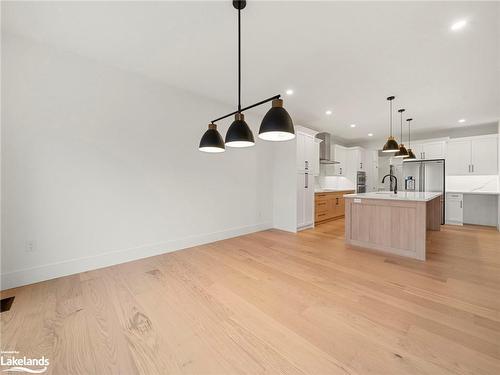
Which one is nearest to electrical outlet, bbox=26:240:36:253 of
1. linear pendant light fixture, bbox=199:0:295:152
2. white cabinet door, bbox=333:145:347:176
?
linear pendant light fixture, bbox=199:0:295:152

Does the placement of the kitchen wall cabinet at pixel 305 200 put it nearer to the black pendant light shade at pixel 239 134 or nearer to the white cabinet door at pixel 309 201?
the white cabinet door at pixel 309 201

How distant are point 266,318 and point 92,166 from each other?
2825 millimetres

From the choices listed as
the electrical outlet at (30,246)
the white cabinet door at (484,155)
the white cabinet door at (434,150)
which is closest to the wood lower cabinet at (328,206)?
the white cabinet door at (434,150)

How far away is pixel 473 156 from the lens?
5465 millimetres

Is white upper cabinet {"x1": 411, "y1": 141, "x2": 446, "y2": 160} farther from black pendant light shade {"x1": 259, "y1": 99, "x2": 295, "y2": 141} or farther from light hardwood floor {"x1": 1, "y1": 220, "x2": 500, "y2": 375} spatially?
black pendant light shade {"x1": 259, "y1": 99, "x2": 295, "y2": 141}

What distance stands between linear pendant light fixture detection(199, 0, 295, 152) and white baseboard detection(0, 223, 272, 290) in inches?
77.7

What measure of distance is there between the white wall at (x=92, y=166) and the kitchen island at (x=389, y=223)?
2681 millimetres

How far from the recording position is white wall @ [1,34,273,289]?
231 centimetres

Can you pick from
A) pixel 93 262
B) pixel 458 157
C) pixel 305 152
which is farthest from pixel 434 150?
pixel 93 262

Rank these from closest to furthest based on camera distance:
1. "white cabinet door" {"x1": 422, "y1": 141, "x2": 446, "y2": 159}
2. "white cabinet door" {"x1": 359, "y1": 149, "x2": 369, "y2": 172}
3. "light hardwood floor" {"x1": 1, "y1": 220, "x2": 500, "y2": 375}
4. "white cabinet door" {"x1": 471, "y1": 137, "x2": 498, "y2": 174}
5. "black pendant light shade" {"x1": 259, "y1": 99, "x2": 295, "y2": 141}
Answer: "light hardwood floor" {"x1": 1, "y1": 220, "x2": 500, "y2": 375} < "black pendant light shade" {"x1": 259, "y1": 99, "x2": 295, "y2": 141} < "white cabinet door" {"x1": 471, "y1": 137, "x2": 498, "y2": 174} < "white cabinet door" {"x1": 422, "y1": 141, "x2": 446, "y2": 159} < "white cabinet door" {"x1": 359, "y1": 149, "x2": 369, "y2": 172}

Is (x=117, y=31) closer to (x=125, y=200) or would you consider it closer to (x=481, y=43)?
(x=125, y=200)

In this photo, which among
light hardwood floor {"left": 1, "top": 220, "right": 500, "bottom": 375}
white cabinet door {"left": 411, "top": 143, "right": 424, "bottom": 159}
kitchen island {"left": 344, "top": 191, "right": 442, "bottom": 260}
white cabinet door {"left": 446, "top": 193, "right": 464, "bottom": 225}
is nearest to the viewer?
light hardwood floor {"left": 1, "top": 220, "right": 500, "bottom": 375}

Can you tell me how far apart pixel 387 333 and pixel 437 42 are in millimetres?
3074

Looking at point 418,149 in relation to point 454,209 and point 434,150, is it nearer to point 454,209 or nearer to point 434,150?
point 434,150
